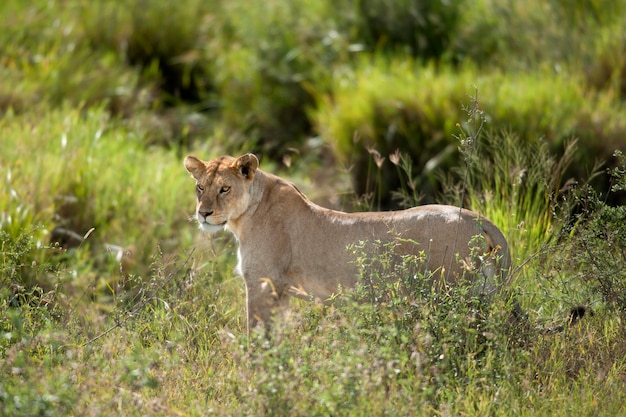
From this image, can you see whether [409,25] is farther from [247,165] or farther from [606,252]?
[606,252]

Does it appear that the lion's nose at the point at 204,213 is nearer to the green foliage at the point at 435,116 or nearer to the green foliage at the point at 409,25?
the green foliage at the point at 435,116

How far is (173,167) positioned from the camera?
9148 mm

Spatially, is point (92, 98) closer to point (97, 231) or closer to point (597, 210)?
point (97, 231)

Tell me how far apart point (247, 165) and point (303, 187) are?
3.75m

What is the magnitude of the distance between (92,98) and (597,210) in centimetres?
650

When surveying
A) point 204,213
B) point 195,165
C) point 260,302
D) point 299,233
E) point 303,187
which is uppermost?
point 195,165

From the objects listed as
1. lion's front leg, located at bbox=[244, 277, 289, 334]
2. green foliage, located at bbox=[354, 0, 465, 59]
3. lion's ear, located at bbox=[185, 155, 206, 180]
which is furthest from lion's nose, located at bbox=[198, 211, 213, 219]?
green foliage, located at bbox=[354, 0, 465, 59]

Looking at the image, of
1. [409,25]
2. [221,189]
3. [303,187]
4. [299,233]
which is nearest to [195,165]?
[221,189]

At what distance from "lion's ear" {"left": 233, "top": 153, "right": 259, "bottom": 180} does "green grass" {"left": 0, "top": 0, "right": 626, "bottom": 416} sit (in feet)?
2.24

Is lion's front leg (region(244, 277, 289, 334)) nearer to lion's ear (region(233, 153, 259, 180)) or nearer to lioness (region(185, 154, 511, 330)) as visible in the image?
lioness (region(185, 154, 511, 330))

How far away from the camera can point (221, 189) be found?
591cm

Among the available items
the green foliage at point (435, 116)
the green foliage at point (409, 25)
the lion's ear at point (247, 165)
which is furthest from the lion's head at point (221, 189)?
the green foliage at point (409, 25)

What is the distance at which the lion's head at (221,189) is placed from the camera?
5852 mm

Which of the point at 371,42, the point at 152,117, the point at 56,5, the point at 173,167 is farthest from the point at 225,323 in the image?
the point at 56,5
